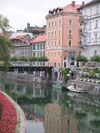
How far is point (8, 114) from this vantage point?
1725 centimetres

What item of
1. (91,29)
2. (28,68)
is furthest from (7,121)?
(91,29)

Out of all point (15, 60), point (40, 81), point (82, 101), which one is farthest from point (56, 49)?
point (82, 101)

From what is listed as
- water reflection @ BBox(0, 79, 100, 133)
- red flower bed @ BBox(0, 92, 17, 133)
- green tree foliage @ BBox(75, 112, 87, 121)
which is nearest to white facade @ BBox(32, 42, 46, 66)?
water reflection @ BBox(0, 79, 100, 133)

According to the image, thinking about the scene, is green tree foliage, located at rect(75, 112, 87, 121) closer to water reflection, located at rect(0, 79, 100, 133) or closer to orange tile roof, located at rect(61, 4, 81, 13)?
Result: water reflection, located at rect(0, 79, 100, 133)

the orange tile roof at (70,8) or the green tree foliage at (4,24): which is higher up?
the orange tile roof at (70,8)

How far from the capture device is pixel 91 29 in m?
56.2

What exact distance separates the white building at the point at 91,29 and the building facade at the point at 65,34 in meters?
10.1

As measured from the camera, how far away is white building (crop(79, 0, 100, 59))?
A: 2122 inches

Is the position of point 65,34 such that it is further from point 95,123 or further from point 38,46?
point 95,123

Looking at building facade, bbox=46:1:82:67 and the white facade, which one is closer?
building facade, bbox=46:1:82:67

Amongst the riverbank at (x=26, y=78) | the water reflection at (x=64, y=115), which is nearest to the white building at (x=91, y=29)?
the riverbank at (x=26, y=78)

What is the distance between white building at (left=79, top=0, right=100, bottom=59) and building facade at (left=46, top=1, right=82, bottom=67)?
10057mm

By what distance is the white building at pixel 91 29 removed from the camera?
53888mm

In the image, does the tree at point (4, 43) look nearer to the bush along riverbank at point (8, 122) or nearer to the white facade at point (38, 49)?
the bush along riverbank at point (8, 122)
